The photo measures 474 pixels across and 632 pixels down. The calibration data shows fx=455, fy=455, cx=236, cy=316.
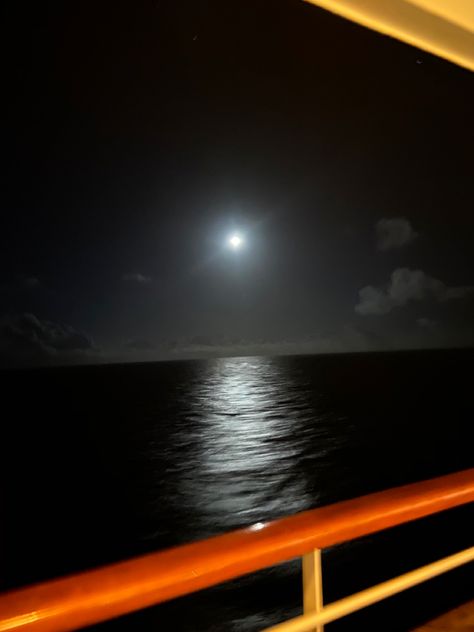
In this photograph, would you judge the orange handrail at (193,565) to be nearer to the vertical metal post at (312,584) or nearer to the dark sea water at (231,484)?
the vertical metal post at (312,584)

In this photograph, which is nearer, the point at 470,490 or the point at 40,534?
the point at 470,490

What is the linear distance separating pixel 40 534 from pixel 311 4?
1263 centimetres

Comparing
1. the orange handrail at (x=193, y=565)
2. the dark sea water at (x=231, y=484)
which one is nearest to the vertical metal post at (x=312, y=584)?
the orange handrail at (x=193, y=565)

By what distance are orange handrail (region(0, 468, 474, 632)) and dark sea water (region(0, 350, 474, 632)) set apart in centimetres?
583

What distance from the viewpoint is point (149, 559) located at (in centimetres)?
51

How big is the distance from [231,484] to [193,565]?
1560 cm

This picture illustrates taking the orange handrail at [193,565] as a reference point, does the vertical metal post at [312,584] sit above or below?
below

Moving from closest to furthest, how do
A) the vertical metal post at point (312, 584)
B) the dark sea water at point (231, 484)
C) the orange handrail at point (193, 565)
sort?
the orange handrail at point (193, 565) → the vertical metal post at point (312, 584) → the dark sea water at point (231, 484)

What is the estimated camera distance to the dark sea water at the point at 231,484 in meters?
6.30

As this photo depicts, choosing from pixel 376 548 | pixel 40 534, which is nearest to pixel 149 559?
pixel 376 548

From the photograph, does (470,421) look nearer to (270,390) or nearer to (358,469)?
(358,469)

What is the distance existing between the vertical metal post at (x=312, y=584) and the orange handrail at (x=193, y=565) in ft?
0.18

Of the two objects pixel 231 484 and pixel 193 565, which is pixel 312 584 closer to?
pixel 193 565

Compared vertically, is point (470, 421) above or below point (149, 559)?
below
